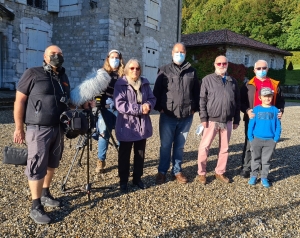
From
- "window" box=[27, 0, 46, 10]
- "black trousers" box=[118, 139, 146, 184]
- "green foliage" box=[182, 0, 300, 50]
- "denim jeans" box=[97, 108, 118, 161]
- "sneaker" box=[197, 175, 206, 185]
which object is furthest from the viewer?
"green foliage" box=[182, 0, 300, 50]

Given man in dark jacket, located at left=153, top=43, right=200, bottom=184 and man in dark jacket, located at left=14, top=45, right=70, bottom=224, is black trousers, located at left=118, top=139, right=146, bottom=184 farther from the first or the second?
man in dark jacket, located at left=14, top=45, right=70, bottom=224

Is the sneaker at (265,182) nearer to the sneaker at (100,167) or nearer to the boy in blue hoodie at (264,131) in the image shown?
the boy in blue hoodie at (264,131)

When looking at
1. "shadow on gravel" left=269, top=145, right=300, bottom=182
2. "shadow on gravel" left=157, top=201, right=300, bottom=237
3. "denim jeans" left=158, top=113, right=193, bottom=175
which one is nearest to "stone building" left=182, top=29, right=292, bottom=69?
"shadow on gravel" left=269, top=145, right=300, bottom=182

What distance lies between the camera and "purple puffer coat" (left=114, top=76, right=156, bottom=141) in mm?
3258

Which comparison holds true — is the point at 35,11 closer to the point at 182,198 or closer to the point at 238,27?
the point at 182,198

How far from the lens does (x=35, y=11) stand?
1110 cm

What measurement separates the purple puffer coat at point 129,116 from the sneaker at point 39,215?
114 cm

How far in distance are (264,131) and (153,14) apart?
34.3ft

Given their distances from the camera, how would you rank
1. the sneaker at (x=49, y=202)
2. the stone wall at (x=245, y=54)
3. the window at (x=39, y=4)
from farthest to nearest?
the stone wall at (x=245, y=54) → the window at (x=39, y=4) → the sneaker at (x=49, y=202)

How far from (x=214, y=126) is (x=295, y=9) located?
1729 inches

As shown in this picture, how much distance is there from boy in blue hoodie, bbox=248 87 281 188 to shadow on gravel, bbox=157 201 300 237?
822mm

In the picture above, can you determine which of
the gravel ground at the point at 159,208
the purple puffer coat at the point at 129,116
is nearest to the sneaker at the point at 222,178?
the gravel ground at the point at 159,208

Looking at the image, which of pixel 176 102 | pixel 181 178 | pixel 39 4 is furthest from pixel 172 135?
pixel 39 4

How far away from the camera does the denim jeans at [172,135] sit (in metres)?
3.72
